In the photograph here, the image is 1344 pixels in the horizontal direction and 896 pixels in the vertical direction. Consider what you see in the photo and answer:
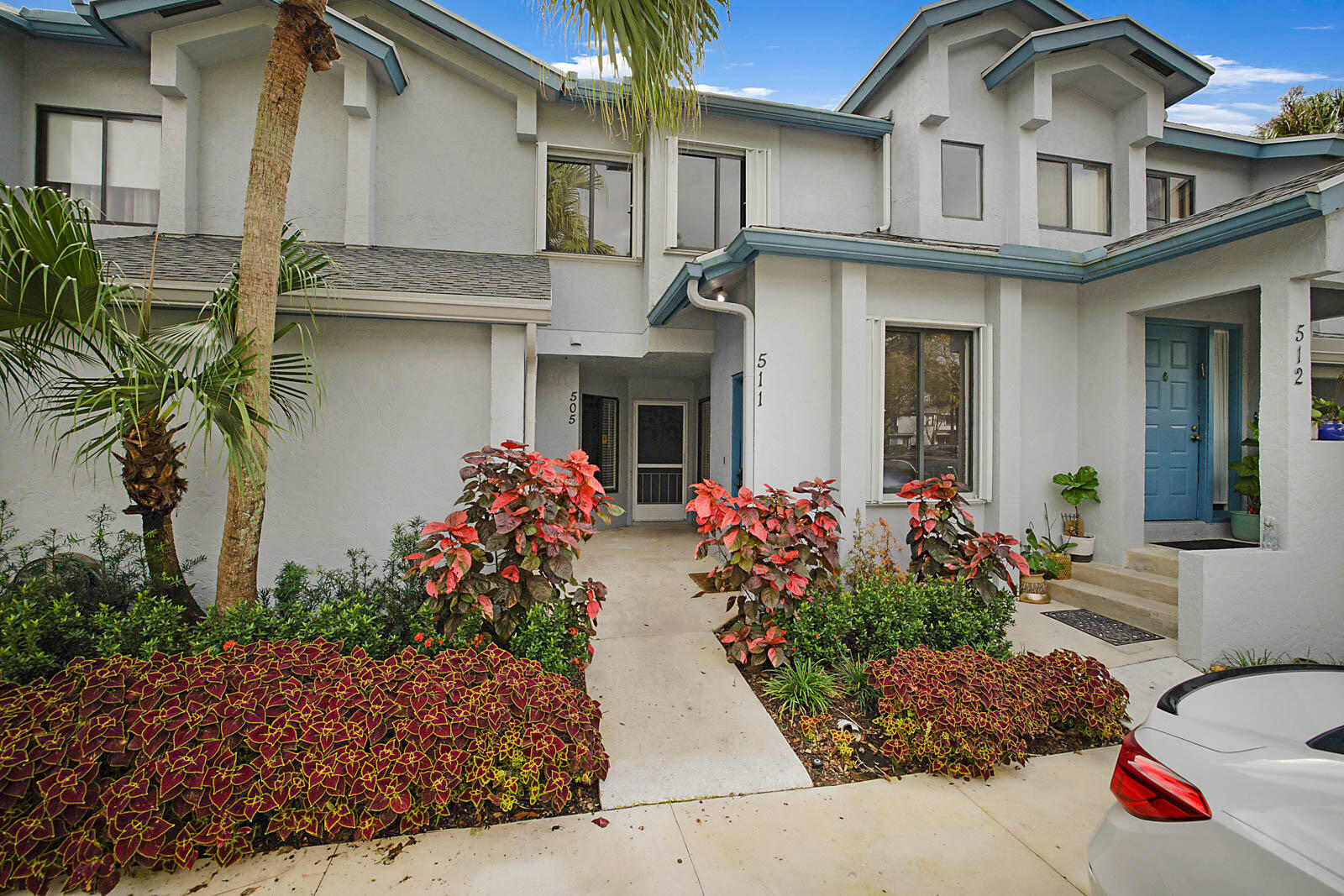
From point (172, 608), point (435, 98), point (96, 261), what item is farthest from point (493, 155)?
point (172, 608)

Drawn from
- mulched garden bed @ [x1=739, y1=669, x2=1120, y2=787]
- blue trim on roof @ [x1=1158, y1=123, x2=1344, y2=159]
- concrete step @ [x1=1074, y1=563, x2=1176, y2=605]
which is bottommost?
mulched garden bed @ [x1=739, y1=669, x2=1120, y2=787]

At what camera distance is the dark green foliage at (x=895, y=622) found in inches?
161

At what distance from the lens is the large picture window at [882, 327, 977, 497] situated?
604cm

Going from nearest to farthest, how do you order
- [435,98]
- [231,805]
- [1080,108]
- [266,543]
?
[231,805] → [266,543] → [435,98] → [1080,108]

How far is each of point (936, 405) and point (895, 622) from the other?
9.69 ft

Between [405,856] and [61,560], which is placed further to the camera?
[61,560]

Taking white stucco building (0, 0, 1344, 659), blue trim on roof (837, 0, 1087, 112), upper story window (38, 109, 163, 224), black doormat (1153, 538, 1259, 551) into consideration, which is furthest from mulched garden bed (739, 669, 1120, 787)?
upper story window (38, 109, 163, 224)

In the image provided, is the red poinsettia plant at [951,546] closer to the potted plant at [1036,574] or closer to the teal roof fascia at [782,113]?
the potted plant at [1036,574]

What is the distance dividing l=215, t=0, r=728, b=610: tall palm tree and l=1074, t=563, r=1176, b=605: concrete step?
223 inches

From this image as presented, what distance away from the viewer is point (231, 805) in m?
2.46

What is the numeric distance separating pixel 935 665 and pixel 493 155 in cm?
773

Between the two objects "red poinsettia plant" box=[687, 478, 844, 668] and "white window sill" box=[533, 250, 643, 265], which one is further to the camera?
"white window sill" box=[533, 250, 643, 265]

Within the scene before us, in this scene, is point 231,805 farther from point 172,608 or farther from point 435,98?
point 435,98

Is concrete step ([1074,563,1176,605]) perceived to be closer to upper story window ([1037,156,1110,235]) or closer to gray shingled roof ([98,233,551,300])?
upper story window ([1037,156,1110,235])
